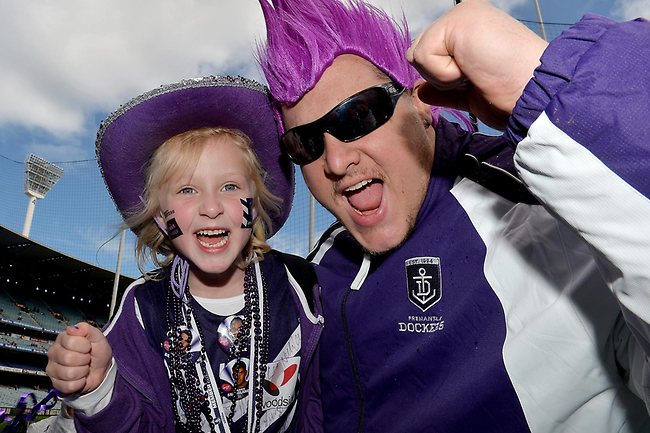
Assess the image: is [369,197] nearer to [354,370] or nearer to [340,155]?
[340,155]

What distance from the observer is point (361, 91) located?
185cm

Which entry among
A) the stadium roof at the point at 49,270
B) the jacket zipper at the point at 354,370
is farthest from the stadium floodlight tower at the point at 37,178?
the jacket zipper at the point at 354,370

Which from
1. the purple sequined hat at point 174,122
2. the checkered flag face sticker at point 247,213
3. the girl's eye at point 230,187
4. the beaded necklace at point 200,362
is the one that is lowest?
the beaded necklace at point 200,362

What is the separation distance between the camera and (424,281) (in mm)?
1688

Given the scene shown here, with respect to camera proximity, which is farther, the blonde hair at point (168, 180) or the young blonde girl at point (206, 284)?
the blonde hair at point (168, 180)

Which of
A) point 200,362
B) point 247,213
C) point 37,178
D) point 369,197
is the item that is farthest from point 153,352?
point 37,178

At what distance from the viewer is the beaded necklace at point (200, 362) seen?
2137mm

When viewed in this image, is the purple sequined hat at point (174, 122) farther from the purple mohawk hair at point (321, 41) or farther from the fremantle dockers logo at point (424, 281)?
the fremantle dockers logo at point (424, 281)

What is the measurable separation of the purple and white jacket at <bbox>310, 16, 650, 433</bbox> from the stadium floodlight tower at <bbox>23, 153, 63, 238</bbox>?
35.9 m

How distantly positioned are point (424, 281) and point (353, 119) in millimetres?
644

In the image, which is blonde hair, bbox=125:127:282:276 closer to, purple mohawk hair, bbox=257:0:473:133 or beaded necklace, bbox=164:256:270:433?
beaded necklace, bbox=164:256:270:433

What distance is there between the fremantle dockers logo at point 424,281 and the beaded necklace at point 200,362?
0.88 m

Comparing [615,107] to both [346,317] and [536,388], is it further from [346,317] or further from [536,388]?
[346,317]

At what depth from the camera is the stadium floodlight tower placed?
108ft
